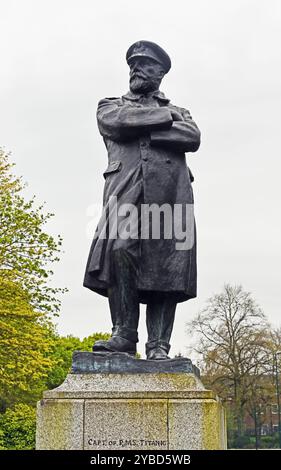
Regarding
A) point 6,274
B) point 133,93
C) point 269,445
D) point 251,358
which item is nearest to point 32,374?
point 6,274

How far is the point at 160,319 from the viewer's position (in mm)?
7148

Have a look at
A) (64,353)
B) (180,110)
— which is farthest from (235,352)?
(180,110)

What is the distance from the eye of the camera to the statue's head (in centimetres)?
761

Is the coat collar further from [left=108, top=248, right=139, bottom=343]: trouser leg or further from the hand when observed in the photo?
[left=108, top=248, right=139, bottom=343]: trouser leg

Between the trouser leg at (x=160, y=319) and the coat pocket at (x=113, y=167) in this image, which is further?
the coat pocket at (x=113, y=167)

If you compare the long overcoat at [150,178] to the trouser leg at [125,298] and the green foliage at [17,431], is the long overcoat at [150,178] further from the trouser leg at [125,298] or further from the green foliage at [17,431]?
the green foliage at [17,431]

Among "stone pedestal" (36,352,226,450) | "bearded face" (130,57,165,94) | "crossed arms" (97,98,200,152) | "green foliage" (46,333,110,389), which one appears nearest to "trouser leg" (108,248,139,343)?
"stone pedestal" (36,352,226,450)

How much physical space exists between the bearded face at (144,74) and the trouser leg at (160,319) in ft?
7.56

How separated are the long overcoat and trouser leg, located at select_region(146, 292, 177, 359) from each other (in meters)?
0.12

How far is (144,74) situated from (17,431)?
20122 mm

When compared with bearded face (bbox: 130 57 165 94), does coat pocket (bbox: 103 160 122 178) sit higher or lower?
lower

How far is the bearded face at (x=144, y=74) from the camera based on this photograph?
7.62 metres

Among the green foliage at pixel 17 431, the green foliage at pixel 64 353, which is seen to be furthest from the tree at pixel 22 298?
the green foliage at pixel 64 353

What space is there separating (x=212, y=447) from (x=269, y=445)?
1857 inches
